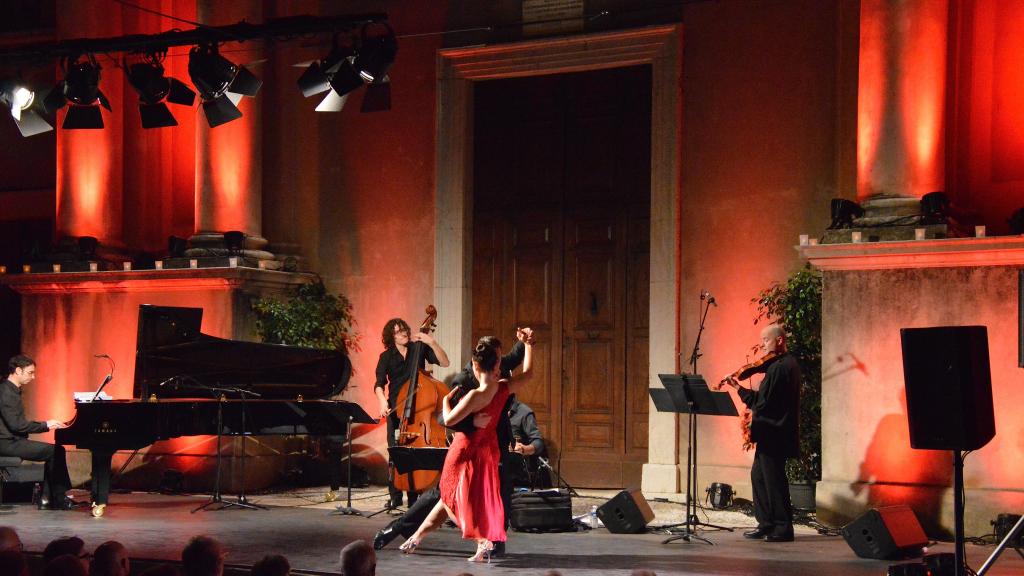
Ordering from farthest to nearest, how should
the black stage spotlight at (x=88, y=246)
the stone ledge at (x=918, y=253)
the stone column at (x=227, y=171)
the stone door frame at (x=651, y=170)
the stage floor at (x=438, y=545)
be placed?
the black stage spotlight at (x=88, y=246)
the stone column at (x=227, y=171)
the stone door frame at (x=651, y=170)
the stone ledge at (x=918, y=253)
the stage floor at (x=438, y=545)

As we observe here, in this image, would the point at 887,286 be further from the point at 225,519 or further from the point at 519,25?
the point at 225,519

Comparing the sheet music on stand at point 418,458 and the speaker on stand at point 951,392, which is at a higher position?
the speaker on stand at point 951,392

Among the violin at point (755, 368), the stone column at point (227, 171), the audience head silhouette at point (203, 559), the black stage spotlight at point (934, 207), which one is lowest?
the audience head silhouette at point (203, 559)

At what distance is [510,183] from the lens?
12570mm

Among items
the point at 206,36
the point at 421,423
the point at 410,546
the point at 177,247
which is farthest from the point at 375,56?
the point at 410,546

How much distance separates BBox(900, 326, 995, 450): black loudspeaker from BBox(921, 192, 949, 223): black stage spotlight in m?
3.00

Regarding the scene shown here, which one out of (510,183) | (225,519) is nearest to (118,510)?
(225,519)

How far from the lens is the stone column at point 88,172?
13.2 metres

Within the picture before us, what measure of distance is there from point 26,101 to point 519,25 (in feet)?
15.9

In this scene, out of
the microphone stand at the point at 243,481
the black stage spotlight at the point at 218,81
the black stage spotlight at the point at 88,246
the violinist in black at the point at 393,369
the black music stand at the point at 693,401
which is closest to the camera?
the black music stand at the point at 693,401

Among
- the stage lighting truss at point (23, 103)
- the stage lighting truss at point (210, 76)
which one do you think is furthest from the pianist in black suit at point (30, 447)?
the stage lighting truss at point (210, 76)

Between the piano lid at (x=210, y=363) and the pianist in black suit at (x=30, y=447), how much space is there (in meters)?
1.09

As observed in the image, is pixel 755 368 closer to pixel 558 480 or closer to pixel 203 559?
pixel 558 480

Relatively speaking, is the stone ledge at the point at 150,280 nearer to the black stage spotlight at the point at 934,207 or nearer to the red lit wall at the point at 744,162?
the red lit wall at the point at 744,162
